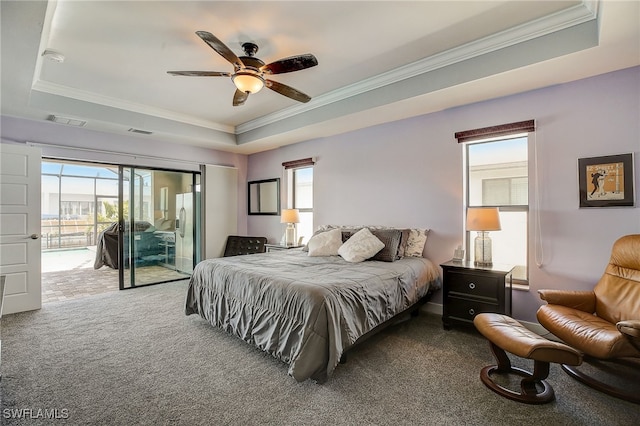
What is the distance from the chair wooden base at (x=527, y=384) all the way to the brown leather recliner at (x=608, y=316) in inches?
12.8

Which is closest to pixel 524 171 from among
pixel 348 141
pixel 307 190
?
pixel 348 141

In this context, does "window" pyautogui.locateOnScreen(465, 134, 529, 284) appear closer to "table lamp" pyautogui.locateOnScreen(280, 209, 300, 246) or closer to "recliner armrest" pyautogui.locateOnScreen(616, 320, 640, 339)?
"recliner armrest" pyautogui.locateOnScreen(616, 320, 640, 339)

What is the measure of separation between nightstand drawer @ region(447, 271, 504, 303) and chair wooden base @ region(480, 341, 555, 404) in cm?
75

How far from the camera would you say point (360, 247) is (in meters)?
3.48

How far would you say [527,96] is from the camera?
3.04 metres

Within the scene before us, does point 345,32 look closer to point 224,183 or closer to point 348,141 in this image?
point 348,141

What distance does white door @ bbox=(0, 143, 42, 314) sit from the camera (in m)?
3.55

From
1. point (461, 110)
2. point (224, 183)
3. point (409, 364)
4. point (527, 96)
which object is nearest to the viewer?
point (409, 364)

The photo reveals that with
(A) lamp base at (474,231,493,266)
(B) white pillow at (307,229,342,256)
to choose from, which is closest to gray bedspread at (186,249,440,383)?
(B) white pillow at (307,229,342,256)

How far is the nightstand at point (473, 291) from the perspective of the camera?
2781mm

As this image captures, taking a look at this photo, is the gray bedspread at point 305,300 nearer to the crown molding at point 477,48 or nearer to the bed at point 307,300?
the bed at point 307,300

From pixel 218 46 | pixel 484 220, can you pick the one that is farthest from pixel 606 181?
pixel 218 46

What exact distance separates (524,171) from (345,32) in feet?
7.78

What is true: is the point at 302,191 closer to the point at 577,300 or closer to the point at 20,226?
the point at 20,226
